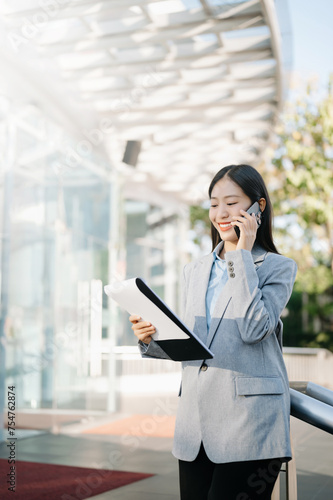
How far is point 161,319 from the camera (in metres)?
1.89

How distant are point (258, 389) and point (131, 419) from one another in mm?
7626

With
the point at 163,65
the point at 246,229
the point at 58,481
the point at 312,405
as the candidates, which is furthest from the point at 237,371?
the point at 163,65

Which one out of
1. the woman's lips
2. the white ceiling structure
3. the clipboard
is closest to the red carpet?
the clipboard

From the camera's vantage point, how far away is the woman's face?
2.08 m

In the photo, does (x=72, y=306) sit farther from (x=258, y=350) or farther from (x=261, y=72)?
(x=258, y=350)

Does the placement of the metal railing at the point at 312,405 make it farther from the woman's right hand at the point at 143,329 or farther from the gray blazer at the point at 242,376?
the woman's right hand at the point at 143,329

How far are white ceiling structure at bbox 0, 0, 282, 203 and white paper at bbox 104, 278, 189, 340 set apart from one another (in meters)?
5.24

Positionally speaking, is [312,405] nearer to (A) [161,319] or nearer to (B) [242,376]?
(B) [242,376]

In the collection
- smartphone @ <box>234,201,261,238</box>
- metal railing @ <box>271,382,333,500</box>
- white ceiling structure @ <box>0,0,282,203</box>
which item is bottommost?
metal railing @ <box>271,382,333,500</box>

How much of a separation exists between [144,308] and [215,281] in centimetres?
34

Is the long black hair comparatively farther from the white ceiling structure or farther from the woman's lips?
the white ceiling structure

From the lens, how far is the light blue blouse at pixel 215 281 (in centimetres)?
208

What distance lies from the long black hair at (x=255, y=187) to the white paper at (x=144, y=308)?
1.60ft

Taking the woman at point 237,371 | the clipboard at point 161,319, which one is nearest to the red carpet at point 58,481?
the woman at point 237,371
